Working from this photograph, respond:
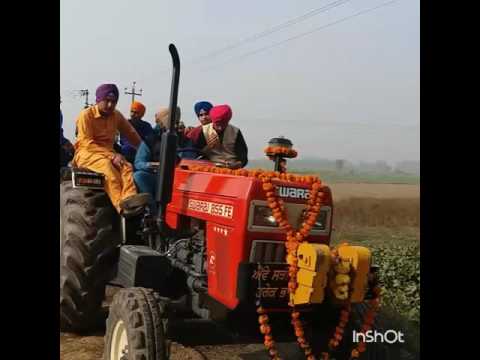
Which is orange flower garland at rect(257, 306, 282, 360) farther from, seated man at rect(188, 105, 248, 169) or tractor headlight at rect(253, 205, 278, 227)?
seated man at rect(188, 105, 248, 169)

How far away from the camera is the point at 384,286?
6957mm

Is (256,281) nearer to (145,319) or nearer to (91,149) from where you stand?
(145,319)

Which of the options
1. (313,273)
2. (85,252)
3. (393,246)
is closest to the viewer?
(313,273)

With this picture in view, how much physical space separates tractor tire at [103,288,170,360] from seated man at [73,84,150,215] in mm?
1070

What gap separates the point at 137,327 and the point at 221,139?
2195 millimetres

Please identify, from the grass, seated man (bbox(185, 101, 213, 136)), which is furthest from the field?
seated man (bbox(185, 101, 213, 136))

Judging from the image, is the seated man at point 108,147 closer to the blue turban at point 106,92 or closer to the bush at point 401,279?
the blue turban at point 106,92

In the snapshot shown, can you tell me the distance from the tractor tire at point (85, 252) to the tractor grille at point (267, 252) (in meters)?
1.73

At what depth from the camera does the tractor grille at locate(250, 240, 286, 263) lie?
11.1ft

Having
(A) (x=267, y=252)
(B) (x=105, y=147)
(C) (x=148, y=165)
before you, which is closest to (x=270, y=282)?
(A) (x=267, y=252)

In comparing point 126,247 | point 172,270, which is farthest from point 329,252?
point 126,247

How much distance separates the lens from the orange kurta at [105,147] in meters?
4.63

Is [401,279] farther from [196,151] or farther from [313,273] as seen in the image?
[313,273]
